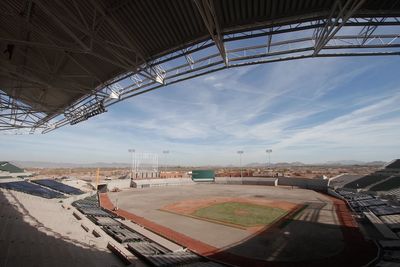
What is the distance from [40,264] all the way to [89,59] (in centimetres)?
1093

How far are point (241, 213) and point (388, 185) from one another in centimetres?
2850

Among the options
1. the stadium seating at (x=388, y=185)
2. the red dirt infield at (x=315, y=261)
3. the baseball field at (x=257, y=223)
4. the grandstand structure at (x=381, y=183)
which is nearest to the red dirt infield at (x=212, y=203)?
the baseball field at (x=257, y=223)

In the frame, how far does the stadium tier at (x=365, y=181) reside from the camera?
4950cm

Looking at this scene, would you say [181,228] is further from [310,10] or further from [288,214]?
[310,10]

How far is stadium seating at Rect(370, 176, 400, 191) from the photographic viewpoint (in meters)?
42.4

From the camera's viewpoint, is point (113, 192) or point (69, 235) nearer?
point (69, 235)

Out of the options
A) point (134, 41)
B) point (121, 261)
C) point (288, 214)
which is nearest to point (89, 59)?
point (134, 41)

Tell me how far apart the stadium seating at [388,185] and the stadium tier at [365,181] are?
2979 mm

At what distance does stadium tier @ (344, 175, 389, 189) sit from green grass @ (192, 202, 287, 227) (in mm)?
24355

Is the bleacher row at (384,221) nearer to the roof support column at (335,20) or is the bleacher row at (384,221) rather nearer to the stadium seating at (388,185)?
the stadium seating at (388,185)

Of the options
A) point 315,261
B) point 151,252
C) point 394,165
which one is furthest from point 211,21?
point 394,165

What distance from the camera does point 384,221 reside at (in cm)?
2478

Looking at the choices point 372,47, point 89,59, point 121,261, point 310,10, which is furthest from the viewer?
point 121,261

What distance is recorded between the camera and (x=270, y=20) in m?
10.9
